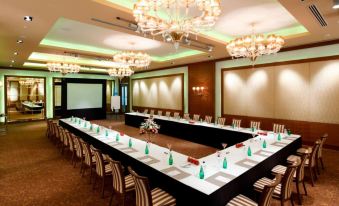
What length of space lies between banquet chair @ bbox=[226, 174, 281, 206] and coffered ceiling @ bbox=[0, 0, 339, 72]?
320cm

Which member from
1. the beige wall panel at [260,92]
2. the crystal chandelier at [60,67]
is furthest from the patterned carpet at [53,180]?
the crystal chandelier at [60,67]

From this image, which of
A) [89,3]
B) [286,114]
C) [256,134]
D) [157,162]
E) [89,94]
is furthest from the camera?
[89,94]

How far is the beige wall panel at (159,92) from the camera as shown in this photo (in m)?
12.3

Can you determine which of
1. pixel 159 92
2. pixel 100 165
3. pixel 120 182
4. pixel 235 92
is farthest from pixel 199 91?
pixel 120 182

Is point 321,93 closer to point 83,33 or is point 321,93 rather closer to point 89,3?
point 89,3

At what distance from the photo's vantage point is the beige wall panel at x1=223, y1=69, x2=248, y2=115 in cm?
884

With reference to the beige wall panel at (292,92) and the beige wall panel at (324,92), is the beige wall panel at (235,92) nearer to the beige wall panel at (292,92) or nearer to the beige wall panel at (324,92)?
the beige wall panel at (292,92)

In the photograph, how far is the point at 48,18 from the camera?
14.2ft

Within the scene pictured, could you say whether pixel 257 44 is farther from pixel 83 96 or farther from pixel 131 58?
pixel 83 96

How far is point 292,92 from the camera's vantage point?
7.34m

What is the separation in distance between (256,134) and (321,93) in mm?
3275

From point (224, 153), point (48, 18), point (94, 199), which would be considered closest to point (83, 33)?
point (48, 18)

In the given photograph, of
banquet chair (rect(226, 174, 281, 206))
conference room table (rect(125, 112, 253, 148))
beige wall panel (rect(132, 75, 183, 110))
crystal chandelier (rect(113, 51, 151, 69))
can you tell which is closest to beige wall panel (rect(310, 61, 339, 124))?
conference room table (rect(125, 112, 253, 148))

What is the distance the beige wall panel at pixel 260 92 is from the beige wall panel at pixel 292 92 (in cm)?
23
